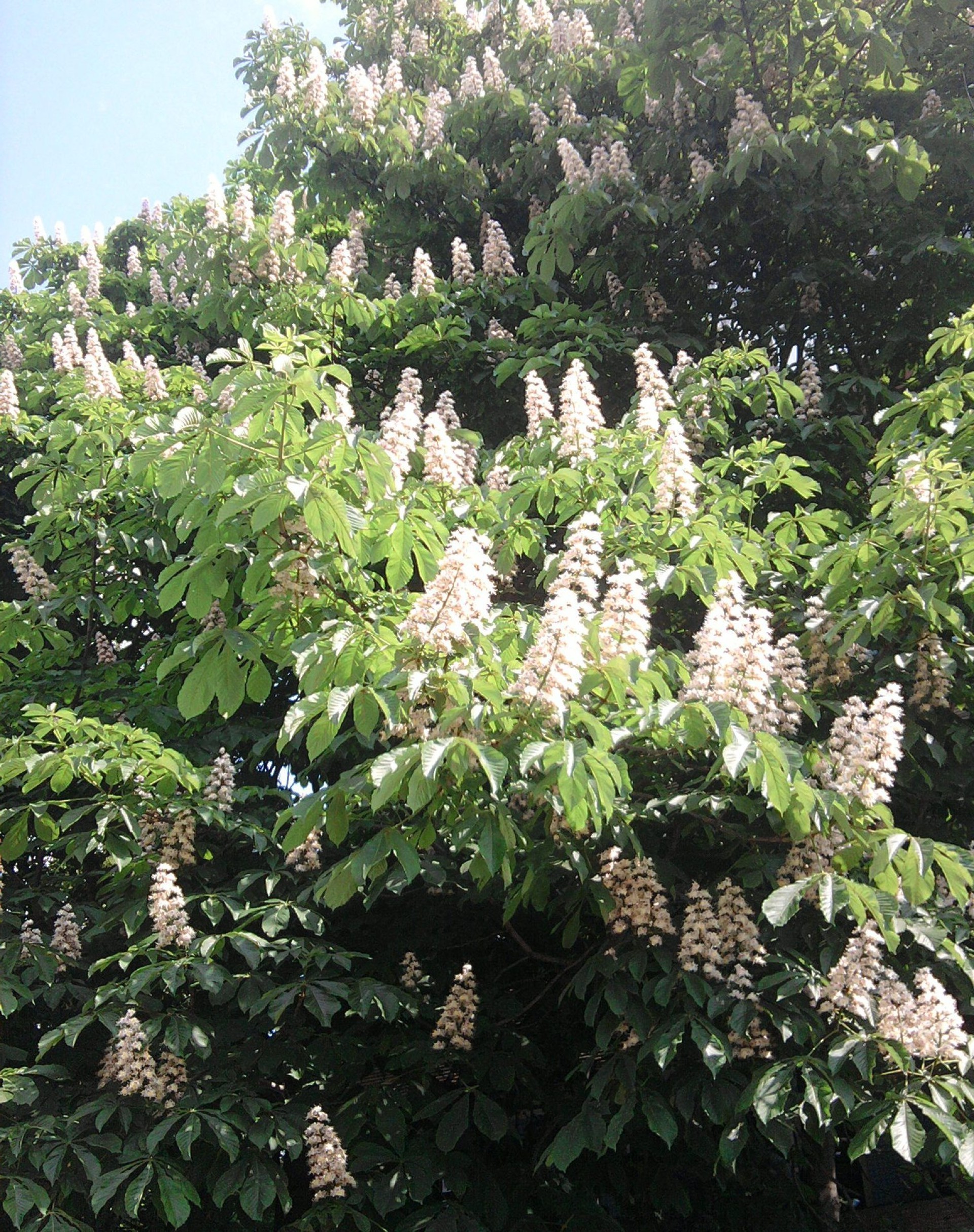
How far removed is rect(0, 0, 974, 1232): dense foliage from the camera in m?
2.81

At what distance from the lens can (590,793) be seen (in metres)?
2.51

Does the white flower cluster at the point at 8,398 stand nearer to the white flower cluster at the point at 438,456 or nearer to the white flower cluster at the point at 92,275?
the white flower cluster at the point at 92,275

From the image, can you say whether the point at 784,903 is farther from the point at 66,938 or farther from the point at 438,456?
the point at 66,938

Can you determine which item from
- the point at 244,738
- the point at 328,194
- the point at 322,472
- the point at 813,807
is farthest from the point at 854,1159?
the point at 328,194

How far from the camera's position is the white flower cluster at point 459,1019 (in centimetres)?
357

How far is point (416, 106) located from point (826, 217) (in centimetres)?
292

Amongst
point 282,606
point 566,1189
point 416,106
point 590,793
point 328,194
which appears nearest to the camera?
point 590,793

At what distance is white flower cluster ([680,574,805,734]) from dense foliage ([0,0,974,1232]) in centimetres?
2

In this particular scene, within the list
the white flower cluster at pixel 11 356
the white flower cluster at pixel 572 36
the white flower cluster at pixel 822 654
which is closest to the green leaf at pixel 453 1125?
the white flower cluster at pixel 822 654

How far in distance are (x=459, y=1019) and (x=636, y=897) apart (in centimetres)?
86

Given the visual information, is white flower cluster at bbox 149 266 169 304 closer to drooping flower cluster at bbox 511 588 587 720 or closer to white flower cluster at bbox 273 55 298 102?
white flower cluster at bbox 273 55 298 102

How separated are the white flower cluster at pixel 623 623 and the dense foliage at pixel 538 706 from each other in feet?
0.08

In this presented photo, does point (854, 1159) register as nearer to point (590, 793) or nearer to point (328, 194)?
A: point (590, 793)

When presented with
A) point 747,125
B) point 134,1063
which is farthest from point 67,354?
point 134,1063
